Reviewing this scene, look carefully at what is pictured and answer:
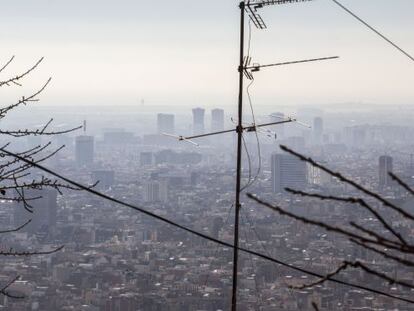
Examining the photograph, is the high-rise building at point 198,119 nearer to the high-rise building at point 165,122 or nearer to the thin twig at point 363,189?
the high-rise building at point 165,122

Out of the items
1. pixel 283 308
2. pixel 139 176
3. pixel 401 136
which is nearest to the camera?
pixel 283 308

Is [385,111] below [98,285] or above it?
above

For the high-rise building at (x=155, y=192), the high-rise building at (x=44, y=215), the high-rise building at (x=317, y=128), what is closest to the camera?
the high-rise building at (x=44, y=215)

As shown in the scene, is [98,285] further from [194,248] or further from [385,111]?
[385,111]

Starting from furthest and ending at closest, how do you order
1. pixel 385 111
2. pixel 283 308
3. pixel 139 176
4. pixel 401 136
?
1. pixel 385 111
2. pixel 401 136
3. pixel 139 176
4. pixel 283 308

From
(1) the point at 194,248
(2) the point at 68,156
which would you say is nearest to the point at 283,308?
(1) the point at 194,248

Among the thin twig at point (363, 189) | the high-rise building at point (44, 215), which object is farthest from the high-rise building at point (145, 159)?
the thin twig at point (363, 189)

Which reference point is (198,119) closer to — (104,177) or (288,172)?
(104,177)
